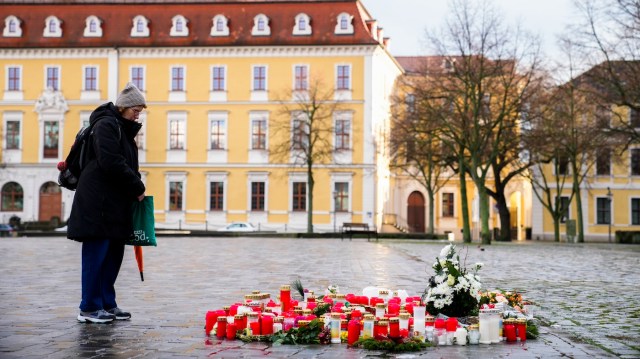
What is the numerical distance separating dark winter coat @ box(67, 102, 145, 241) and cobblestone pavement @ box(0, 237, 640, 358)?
0.89 m

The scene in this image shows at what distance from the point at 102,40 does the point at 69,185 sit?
53.6 m

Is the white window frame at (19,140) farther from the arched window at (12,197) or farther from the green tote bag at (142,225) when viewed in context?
the green tote bag at (142,225)

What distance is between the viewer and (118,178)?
8.28 metres

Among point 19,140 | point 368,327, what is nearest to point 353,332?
point 368,327

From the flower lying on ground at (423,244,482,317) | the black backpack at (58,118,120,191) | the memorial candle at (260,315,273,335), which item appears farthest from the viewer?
the black backpack at (58,118,120,191)

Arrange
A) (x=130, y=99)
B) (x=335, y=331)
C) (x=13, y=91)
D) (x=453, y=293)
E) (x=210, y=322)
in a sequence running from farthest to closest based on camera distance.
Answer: (x=13, y=91), (x=130, y=99), (x=453, y=293), (x=210, y=322), (x=335, y=331)

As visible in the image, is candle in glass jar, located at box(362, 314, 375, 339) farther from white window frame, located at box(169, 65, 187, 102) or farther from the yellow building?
white window frame, located at box(169, 65, 187, 102)

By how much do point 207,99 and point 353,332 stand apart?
53266 millimetres

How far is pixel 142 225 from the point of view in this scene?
8562mm

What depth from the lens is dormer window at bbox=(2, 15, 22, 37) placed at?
60.3 meters

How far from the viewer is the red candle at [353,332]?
7.07 meters

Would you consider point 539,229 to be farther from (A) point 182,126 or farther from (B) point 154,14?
(B) point 154,14

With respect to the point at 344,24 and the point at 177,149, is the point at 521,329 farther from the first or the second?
the point at 177,149

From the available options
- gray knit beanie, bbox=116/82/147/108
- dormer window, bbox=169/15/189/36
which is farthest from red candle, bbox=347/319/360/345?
dormer window, bbox=169/15/189/36
